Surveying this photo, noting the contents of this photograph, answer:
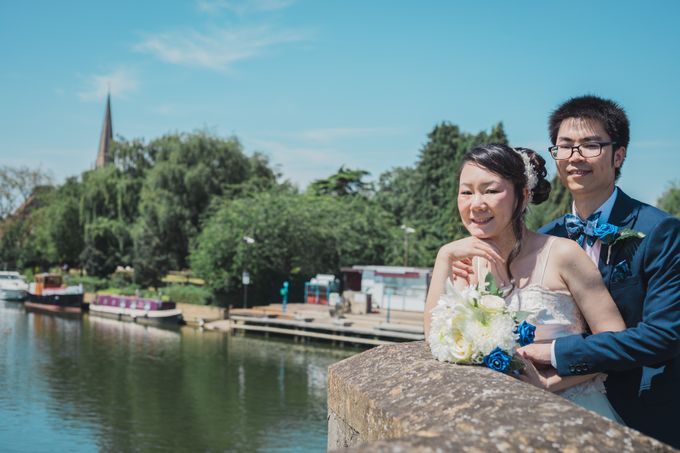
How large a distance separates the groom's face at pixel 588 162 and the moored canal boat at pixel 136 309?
118 ft

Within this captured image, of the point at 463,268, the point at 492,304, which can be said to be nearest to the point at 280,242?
the point at 463,268

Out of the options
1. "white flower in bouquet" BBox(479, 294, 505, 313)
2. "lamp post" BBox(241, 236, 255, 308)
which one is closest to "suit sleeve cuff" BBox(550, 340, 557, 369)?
"white flower in bouquet" BBox(479, 294, 505, 313)

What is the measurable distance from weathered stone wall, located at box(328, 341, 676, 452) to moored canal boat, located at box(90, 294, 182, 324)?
1406 inches

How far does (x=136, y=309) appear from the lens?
1505 inches

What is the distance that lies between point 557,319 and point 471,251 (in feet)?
1.31

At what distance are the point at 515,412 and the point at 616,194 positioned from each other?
4.88 ft

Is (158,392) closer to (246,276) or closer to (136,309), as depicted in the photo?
(246,276)

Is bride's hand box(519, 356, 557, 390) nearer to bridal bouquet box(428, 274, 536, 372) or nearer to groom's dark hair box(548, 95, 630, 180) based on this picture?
bridal bouquet box(428, 274, 536, 372)

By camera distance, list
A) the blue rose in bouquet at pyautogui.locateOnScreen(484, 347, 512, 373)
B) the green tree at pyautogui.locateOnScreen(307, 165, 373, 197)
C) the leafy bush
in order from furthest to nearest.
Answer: the green tree at pyautogui.locateOnScreen(307, 165, 373, 197) → the leafy bush → the blue rose in bouquet at pyautogui.locateOnScreen(484, 347, 512, 373)

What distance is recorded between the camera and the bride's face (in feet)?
8.46

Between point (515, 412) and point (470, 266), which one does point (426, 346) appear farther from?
point (515, 412)

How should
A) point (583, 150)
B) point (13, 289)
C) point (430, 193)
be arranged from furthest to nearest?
point (430, 193)
point (13, 289)
point (583, 150)

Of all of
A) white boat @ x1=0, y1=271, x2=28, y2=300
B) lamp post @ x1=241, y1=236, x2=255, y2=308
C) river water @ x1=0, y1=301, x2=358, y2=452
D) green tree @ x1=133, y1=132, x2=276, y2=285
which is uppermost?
green tree @ x1=133, y1=132, x2=276, y2=285

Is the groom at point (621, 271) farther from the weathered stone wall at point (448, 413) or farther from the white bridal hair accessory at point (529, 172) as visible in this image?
the weathered stone wall at point (448, 413)
